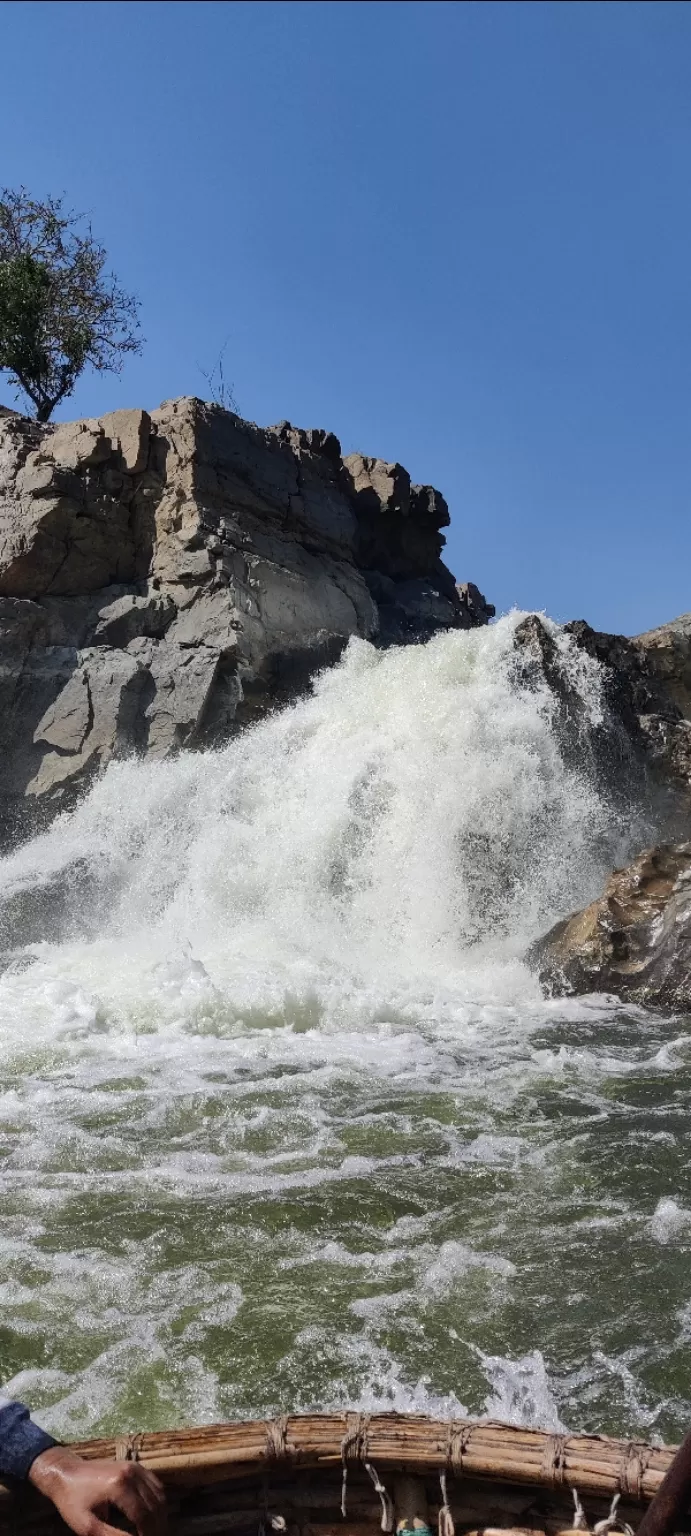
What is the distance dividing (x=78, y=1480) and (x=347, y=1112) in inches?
151

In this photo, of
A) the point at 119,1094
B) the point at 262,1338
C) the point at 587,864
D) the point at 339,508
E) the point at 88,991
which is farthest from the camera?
the point at 339,508

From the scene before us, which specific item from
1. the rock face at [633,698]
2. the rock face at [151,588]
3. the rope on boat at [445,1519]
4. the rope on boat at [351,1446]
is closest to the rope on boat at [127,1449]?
the rope on boat at [351,1446]

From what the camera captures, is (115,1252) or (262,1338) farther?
(115,1252)

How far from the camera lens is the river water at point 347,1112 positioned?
316 centimetres

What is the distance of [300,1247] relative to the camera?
397 centimetres

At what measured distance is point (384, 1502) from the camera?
2088 mm

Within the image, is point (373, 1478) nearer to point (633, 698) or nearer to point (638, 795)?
point (638, 795)

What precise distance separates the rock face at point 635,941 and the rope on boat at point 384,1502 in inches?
290

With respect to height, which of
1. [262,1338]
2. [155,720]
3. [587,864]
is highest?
[155,720]

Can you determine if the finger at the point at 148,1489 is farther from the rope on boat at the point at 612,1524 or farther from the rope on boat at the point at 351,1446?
the rope on boat at the point at 612,1524

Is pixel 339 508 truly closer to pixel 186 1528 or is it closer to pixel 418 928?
pixel 418 928

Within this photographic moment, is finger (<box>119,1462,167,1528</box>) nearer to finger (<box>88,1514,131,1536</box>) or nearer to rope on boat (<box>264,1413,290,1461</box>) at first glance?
finger (<box>88,1514,131,1536</box>)

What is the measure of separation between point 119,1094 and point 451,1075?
214cm

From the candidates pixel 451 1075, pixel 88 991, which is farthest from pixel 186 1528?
pixel 88 991
